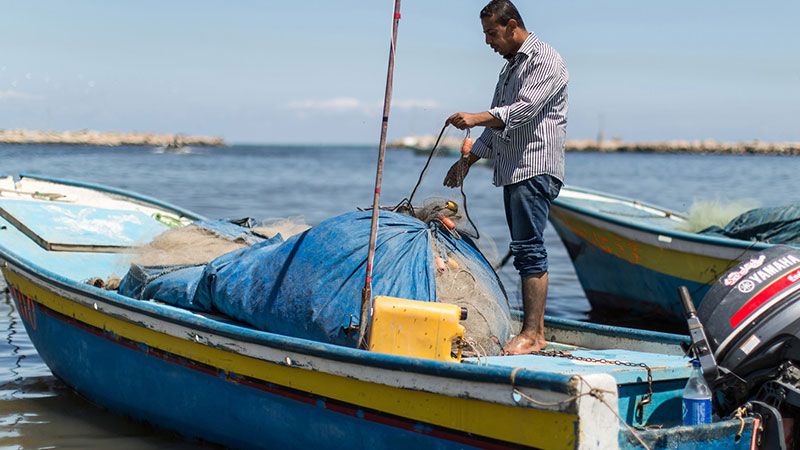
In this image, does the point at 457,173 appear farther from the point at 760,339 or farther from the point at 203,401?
the point at 760,339

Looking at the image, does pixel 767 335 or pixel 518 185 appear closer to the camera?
pixel 767 335

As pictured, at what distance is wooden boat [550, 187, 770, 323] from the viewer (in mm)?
9117

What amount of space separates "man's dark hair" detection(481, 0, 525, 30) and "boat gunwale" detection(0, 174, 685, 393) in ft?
5.92

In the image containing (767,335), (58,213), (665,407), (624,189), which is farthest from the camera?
(624,189)

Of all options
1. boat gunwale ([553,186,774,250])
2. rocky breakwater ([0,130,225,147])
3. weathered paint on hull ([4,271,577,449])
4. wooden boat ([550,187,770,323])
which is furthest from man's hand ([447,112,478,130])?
rocky breakwater ([0,130,225,147])

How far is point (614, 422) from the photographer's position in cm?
364

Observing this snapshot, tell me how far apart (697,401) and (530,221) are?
1472mm

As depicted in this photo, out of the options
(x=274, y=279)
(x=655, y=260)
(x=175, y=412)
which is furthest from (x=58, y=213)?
(x=655, y=260)

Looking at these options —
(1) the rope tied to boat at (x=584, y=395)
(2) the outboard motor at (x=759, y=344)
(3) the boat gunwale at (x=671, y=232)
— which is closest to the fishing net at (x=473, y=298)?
(1) the rope tied to boat at (x=584, y=395)

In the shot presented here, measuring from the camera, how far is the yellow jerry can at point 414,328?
4.32 metres

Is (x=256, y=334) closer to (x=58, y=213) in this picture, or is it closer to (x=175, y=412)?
(x=175, y=412)

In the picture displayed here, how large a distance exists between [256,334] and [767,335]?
2225 mm

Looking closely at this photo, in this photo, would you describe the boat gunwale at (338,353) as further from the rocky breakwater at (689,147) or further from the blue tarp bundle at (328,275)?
the rocky breakwater at (689,147)

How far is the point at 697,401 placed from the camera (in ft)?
13.1
